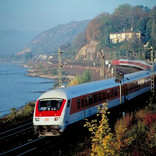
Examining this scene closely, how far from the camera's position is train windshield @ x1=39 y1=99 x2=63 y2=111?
15539mm

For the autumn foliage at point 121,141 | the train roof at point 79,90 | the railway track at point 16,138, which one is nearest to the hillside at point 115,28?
the train roof at point 79,90

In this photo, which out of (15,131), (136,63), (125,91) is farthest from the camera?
(136,63)

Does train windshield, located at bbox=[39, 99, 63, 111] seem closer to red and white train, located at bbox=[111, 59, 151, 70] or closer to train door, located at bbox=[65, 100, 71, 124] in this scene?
train door, located at bbox=[65, 100, 71, 124]

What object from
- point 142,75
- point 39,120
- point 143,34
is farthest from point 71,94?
point 143,34

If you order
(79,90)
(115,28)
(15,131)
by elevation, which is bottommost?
(15,131)

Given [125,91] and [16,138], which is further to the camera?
[125,91]

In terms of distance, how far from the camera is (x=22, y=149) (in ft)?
46.8

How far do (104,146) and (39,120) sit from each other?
6.39 m

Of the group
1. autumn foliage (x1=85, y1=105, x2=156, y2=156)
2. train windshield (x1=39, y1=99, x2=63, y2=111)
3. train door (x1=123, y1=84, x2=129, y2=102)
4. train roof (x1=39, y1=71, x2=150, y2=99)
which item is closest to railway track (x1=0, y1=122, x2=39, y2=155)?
train windshield (x1=39, y1=99, x2=63, y2=111)

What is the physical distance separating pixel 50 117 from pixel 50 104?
29.9 inches

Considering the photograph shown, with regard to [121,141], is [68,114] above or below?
above

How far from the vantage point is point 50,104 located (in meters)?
15.8

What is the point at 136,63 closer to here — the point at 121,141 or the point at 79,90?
the point at 79,90

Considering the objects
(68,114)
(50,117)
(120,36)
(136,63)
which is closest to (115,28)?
(120,36)
